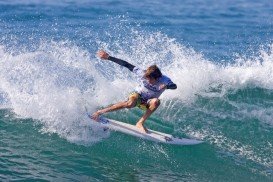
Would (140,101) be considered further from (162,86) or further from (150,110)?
(162,86)

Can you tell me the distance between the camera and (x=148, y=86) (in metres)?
13.6

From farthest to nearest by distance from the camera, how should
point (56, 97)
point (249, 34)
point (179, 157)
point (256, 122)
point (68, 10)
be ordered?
1. point (68, 10)
2. point (249, 34)
3. point (256, 122)
4. point (56, 97)
5. point (179, 157)

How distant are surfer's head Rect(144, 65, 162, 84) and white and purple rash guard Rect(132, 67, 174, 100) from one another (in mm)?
227

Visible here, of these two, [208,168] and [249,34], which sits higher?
[249,34]

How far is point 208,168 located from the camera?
40.7 ft

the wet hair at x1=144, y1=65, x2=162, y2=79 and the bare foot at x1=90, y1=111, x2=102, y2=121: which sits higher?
the wet hair at x1=144, y1=65, x2=162, y2=79

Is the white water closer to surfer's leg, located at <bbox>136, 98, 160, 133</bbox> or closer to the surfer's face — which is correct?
surfer's leg, located at <bbox>136, 98, 160, 133</bbox>

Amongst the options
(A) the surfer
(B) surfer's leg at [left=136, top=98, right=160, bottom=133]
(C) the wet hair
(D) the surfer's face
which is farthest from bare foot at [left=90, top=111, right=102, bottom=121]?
(C) the wet hair

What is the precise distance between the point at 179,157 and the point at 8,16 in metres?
16.7

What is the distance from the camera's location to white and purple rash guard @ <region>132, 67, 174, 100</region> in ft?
44.3

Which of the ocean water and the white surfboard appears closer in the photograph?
the ocean water

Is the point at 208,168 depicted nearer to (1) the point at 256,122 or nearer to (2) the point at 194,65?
(1) the point at 256,122

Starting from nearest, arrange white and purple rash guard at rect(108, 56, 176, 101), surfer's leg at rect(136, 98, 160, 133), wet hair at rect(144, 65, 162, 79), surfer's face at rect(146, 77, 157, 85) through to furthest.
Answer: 1. wet hair at rect(144, 65, 162, 79)
2. surfer's face at rect(146, 77, 157, 85)
3. surfer's leg at rect(136, 98, 160, 133)
4. white and purple rash guard at rect(108, 56, 176, 101)

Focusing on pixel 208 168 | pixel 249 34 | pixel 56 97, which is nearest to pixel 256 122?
pixel 208 168
